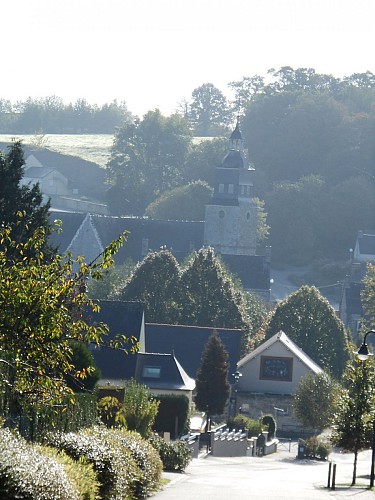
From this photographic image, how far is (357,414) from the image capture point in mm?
40719

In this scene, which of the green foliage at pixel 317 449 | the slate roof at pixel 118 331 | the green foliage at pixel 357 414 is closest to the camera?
the green foliage at pixel 357 414

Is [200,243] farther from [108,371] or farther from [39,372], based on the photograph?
[39,372]

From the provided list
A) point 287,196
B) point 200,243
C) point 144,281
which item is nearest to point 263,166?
point 287,196

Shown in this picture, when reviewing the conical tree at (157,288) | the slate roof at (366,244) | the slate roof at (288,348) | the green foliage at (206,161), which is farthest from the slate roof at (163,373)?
the green foliage at (206,161)

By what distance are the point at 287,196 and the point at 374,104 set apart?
31.6 metres

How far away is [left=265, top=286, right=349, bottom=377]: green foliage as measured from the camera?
3191 inches

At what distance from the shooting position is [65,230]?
125 meters

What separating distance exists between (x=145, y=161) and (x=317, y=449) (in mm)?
105961

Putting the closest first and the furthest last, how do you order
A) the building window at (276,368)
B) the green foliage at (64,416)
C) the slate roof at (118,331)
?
the green foliage at (64,416) → the slate roof at (118,331) → the building window at (276,368)

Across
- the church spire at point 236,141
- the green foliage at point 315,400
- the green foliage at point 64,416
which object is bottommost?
the green foliage at point 315,400

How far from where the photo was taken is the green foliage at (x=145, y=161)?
156 m

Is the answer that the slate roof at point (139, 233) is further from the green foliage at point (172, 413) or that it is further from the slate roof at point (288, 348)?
the green foliage at point (172, 413)

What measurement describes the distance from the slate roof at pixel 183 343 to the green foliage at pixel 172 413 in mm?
20625

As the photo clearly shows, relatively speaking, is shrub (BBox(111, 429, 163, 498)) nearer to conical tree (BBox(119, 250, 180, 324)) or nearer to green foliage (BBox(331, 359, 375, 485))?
green foliage (BBox(331, 359, 375, 485))
